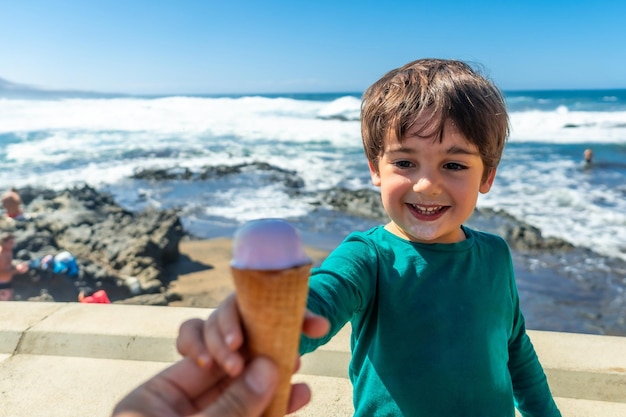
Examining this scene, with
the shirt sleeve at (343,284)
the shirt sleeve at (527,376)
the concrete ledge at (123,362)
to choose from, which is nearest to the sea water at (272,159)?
the concrete ledge at (123,362)

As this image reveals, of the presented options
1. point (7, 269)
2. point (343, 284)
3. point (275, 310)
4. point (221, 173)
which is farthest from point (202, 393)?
point (221, 173)

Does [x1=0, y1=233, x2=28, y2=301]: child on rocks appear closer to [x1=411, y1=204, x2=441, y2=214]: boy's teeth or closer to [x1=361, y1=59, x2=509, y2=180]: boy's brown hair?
[x1=361, y1=59, x2=509, y2=180]: boy's brown hair

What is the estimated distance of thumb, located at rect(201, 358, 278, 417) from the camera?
739 millimetres

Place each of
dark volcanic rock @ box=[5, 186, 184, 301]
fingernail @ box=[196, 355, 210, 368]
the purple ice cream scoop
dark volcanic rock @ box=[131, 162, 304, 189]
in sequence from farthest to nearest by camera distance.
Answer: dark volcanic rock @ box=[131, 162, 304, 189] < dark volcanic rock @ box=[5, 186, 184, 301] < fingernail @ box=[196, 355, 210, 368] < the purple ice cream scoop

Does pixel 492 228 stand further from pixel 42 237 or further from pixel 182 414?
pixel 182 414

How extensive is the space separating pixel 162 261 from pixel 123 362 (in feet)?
15.5

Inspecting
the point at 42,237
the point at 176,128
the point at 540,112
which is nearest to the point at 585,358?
the point at 42,237

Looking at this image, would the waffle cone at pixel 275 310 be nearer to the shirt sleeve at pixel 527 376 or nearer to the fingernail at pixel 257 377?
the fingernail at pixel 257 377

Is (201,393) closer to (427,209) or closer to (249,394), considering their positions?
(249,394)

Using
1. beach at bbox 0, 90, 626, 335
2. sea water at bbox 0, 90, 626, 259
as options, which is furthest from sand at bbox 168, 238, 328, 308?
sea water at bbox 0, 90, 626, 259

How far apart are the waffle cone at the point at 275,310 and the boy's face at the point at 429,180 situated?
2.78ft

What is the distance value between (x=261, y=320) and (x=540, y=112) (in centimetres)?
3610

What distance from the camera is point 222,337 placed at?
0.79 m

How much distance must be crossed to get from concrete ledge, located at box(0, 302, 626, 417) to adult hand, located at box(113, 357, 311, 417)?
1.55 meters
